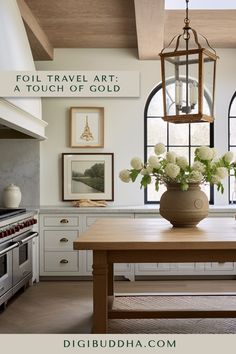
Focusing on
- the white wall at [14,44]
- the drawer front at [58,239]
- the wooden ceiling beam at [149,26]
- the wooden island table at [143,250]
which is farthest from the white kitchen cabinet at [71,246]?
the wooden island table at [143,250]

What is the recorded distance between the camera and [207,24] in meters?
4.99

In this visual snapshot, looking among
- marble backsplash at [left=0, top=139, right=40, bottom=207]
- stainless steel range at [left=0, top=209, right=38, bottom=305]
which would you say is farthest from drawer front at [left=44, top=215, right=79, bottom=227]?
marble backsplash at [left=0, top=139, right=40, bottom=207]

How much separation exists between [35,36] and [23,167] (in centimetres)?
160

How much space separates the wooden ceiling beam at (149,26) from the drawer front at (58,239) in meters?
2.16

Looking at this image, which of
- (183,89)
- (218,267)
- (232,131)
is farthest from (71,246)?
(183,89)

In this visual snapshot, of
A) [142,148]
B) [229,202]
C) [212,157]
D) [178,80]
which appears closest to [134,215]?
[142,148]

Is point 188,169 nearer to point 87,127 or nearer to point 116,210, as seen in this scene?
point 116,210

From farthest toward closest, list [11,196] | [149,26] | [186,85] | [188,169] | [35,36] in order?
[11,196] → [35,36] → [149,26] → [188,169] → [186,85]

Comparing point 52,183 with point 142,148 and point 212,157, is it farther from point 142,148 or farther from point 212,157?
point 212,157

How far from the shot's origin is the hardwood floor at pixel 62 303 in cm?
375

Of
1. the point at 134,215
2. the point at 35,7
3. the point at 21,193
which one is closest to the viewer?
the point at 35,7

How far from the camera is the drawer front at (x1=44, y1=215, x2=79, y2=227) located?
5387 millimetres

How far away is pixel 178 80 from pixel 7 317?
2.46 metres

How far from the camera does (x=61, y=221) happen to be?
5383mm
